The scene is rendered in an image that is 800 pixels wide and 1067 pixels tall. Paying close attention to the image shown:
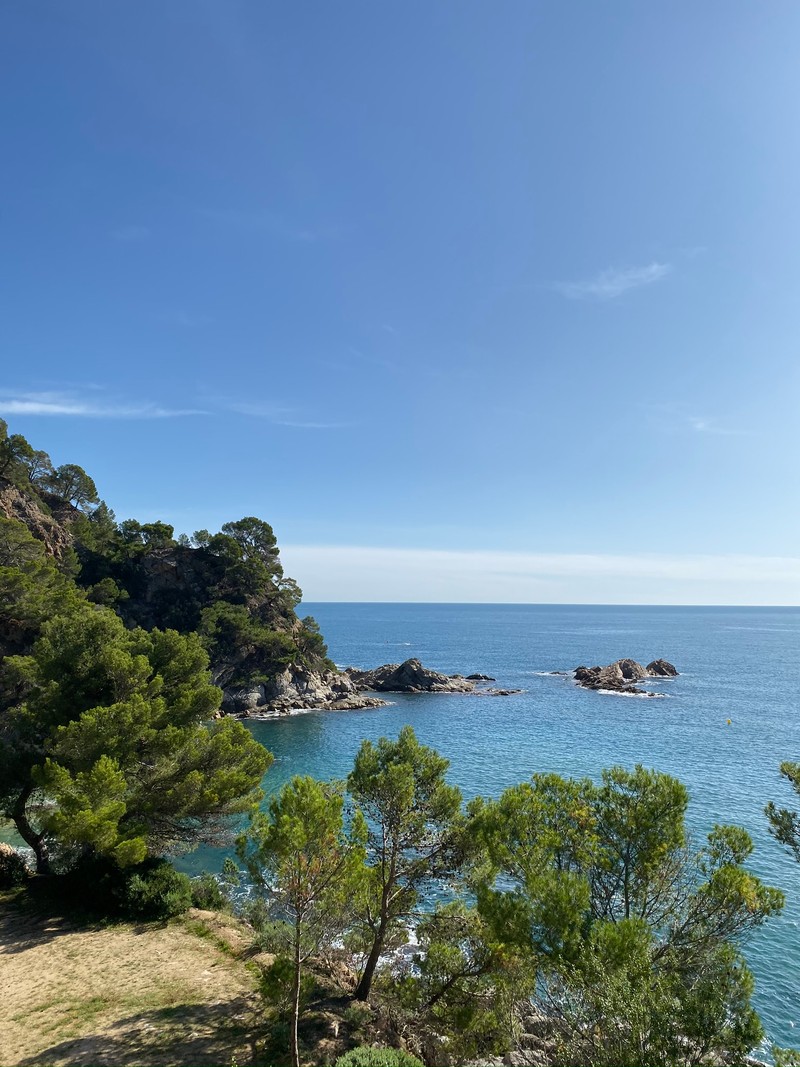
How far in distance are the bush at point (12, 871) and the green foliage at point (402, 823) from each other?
50.8 feet

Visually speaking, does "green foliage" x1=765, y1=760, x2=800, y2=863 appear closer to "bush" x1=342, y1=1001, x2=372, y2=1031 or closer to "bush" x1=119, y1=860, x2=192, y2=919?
"bush" x1=342, y1=1001, x2=372, y2=1031

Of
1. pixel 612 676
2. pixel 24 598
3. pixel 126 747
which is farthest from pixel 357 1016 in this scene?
pixel 612 676

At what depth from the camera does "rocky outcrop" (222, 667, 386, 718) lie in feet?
222

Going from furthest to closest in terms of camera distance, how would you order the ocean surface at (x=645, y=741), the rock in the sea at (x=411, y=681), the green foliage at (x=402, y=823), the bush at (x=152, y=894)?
the rock in the sea at (x=411, y=681) → the ocean surface at (x=645, y=741) → the bush at (x=152, y=894) → the green foliage at (x=402, y=823)

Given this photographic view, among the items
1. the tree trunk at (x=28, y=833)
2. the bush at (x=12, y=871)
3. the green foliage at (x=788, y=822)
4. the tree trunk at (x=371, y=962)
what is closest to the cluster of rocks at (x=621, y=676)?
the green foliage at (x=788, y=822)

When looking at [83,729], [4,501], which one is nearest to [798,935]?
[83,729]

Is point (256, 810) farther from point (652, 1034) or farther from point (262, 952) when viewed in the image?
point (652, 1034)

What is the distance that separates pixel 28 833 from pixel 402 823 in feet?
60.7

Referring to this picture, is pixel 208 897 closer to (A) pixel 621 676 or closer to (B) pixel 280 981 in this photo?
(B) pixel 280 981

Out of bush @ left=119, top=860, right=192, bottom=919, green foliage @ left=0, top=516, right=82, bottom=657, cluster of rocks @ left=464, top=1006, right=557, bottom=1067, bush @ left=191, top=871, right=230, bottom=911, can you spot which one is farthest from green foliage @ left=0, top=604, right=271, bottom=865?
green foliage @ left=0, top=516, right=82, bottom=657

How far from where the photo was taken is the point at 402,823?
1543 centimetres

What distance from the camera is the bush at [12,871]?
21.8 metres

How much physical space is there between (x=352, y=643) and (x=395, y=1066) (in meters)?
150

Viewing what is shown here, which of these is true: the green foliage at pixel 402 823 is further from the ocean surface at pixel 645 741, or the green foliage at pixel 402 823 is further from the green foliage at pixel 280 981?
the ocean surface at pixel 645 741
